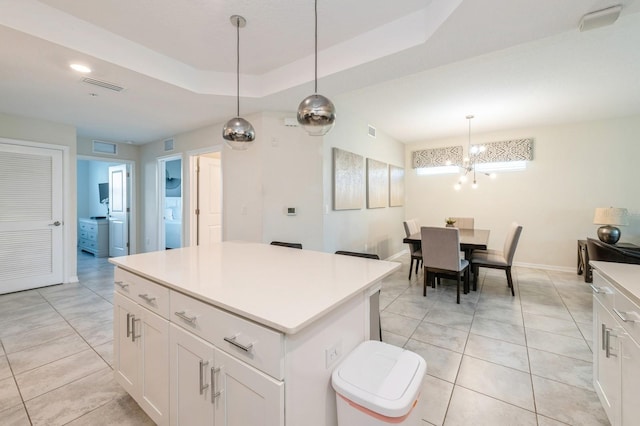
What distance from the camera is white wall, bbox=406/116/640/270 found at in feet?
14.4

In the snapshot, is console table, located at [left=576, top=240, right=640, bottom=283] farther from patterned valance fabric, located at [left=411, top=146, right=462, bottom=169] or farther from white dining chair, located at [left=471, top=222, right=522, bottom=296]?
patterned valance fabric, located at [left=411, top=146, right=462, bottom=169]

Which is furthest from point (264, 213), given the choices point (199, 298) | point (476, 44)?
point (476, 44)

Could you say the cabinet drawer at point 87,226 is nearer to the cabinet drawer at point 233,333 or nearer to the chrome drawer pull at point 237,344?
the cabinet drawer at point 233,333

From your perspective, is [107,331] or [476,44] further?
[107,331]

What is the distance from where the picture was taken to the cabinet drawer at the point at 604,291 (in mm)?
1372

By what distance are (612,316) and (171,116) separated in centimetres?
474

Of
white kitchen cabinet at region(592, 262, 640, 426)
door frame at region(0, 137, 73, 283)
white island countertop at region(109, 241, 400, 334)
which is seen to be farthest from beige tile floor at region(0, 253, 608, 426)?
white island countertop at region(109, 241, 400, 334)

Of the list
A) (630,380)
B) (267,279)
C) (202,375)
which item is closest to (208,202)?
(267,279)

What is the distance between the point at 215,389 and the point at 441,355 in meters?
1.90

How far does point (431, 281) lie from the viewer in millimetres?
3955

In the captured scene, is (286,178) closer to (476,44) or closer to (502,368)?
(476,44)

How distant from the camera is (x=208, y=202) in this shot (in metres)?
4.71

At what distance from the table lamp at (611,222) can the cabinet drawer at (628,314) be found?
11.8ft

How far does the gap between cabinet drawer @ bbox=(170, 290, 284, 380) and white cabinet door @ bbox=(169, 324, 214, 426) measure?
6 centimetres
